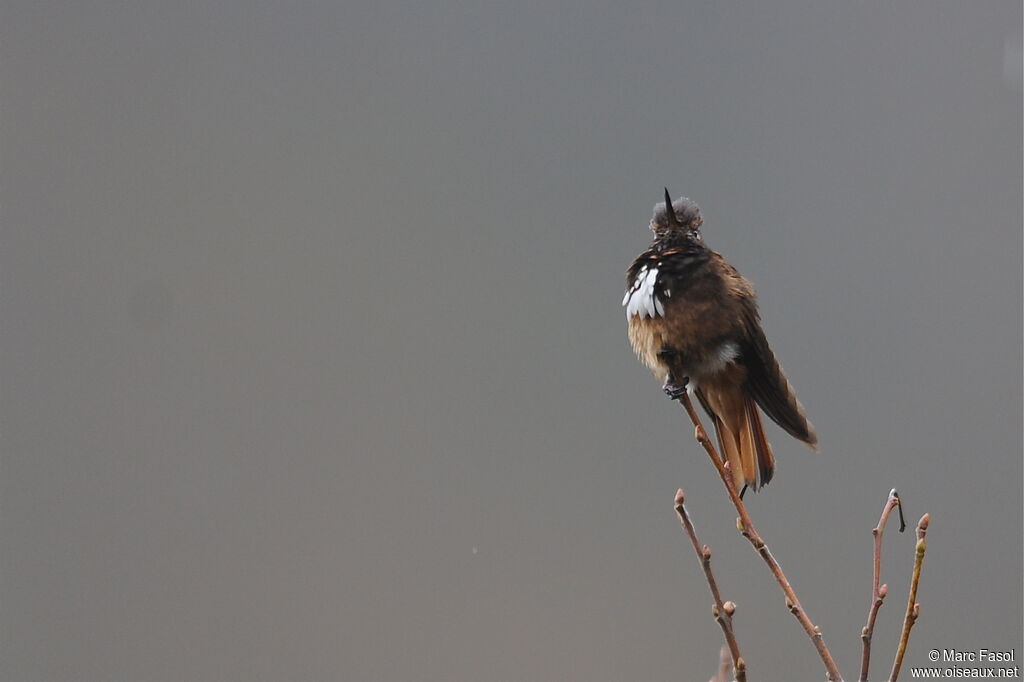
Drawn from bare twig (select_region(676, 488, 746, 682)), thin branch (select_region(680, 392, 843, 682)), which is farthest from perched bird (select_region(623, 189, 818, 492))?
bare twig (select_region(676, 488, 746, 682))

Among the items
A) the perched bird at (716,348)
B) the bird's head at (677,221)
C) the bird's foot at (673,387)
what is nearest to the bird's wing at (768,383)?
the perched bird at (716,348)

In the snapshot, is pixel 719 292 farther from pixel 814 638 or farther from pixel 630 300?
pixel 814 638

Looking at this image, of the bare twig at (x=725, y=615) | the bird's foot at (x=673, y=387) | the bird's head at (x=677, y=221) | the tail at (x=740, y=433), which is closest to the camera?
the bare twig at (x=725, y=615)

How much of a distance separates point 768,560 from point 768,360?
0.51m

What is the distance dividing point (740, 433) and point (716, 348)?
0.68 feet

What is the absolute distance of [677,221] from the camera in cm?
191

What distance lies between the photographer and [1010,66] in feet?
15.1

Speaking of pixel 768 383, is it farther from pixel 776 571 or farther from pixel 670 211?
pixel 776 571

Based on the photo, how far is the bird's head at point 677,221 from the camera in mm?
1900

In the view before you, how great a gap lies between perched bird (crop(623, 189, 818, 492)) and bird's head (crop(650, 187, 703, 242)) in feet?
0.31

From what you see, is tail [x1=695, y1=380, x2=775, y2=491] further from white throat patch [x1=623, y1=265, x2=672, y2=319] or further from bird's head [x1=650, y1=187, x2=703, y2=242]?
bird's head [x1=650, y1=187, x2=703, y2=242]

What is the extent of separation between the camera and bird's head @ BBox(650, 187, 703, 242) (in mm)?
1900

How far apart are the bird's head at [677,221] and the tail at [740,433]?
0.31 metres

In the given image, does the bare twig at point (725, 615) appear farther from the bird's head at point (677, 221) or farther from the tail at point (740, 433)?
the bird's head at point (677, 221)
